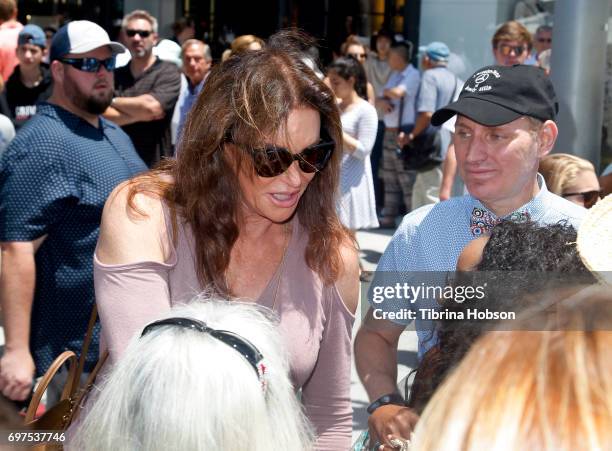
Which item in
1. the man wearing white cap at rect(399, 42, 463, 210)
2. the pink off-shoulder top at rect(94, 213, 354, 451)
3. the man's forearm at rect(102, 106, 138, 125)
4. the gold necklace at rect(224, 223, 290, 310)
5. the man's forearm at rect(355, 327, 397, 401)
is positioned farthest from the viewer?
the man wearing white cap at rect(399, 42, 463, 210)

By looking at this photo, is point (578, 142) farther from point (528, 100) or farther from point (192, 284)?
point (192, 284)

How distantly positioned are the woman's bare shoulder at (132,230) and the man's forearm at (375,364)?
1.51ft

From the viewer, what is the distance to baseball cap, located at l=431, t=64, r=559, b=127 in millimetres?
2166

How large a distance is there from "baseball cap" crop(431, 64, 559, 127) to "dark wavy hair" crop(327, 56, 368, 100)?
4.60 metres

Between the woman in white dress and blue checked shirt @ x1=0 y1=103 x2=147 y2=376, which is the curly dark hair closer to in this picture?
blue checked shirt @ x1=0 y1=103 x2=147 y2=376

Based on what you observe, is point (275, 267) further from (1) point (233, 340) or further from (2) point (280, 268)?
(1) point (233, 340)

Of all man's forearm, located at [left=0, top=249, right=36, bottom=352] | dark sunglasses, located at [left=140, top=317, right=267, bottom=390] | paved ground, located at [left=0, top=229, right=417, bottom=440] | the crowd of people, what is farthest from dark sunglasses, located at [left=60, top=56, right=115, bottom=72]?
dark sunglasses, located at [left=140, top=317, right=267, bottom=390]

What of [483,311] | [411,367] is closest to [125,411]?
[483,311]

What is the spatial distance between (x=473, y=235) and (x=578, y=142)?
369cm

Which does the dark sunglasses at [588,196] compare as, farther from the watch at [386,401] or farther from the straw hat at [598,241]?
the straw hat at [598,241]

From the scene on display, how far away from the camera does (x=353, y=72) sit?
691 centimetres

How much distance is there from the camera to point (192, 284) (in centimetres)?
192

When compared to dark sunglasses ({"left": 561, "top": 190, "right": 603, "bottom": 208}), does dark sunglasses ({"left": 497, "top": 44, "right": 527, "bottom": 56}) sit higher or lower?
lower

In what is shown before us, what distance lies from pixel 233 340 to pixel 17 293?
1.84 m
